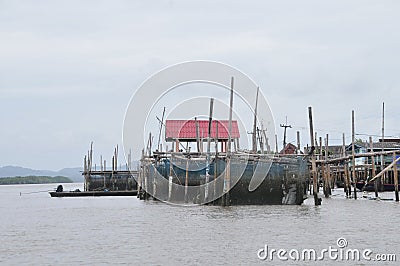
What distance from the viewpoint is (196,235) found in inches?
837

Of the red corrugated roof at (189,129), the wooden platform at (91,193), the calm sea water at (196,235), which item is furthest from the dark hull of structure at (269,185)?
the wooden platform at (91,193)

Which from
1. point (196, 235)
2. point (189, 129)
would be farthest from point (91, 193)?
point (196, 235)

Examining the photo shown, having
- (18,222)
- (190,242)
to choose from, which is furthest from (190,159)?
(190,242)

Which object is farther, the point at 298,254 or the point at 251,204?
the point at 251,204

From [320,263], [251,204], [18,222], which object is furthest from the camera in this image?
[251,204]

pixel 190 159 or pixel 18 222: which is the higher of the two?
pixel 190 159

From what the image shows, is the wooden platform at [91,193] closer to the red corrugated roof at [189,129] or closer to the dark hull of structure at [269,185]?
the red corrugated roof at [189,129]

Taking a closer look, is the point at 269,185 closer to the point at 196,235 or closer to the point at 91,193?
the point at 196,235

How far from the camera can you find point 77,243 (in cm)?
2027

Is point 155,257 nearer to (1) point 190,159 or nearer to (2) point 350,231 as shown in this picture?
(2) point 350,231

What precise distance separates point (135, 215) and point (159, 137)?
14.2m

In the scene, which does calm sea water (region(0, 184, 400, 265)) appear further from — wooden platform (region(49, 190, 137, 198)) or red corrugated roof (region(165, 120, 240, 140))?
wooden platform (region(49, 190, 137, 198))

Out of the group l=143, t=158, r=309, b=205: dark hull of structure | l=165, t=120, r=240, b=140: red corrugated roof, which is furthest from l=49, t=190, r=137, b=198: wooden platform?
l=143, t=158, r=309, b=205: dark hull of structure

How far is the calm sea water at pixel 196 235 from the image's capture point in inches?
670
